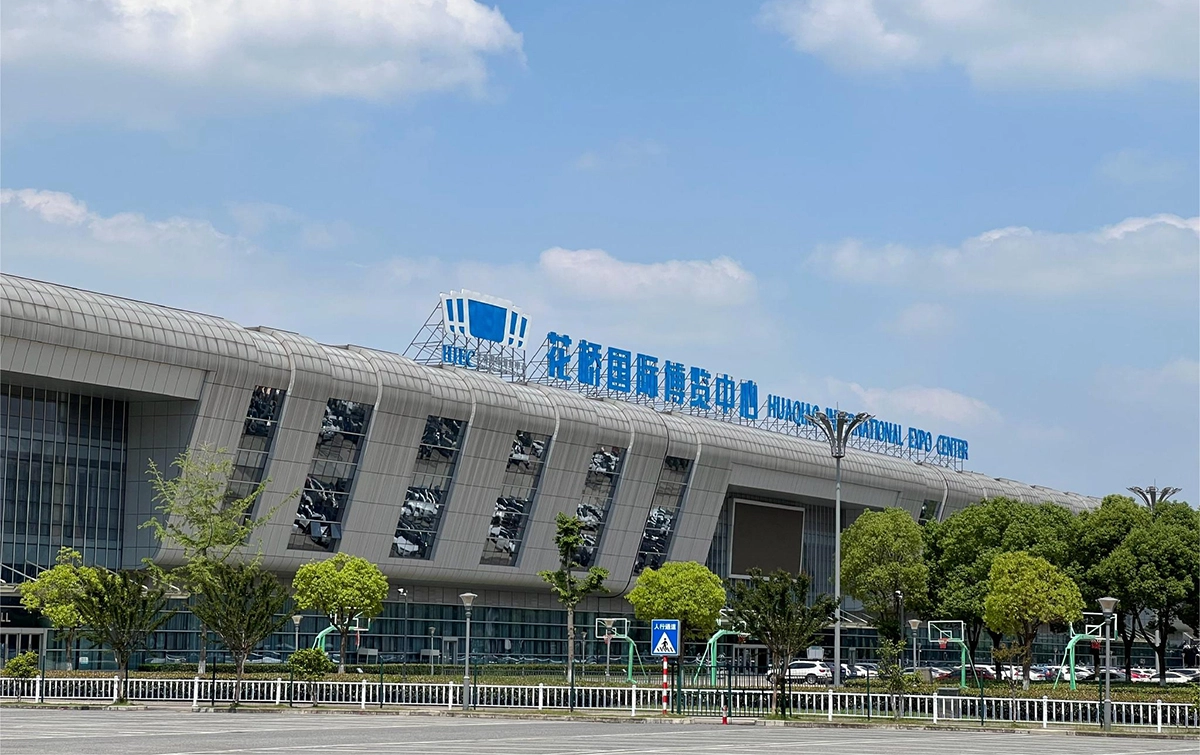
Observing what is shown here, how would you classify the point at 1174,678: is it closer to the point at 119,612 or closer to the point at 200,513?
the point at 200,513

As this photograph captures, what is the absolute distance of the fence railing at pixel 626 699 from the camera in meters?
48.2

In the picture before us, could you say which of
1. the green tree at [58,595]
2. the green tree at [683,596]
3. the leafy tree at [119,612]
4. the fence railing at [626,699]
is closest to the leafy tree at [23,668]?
the fence railing at [626,699]

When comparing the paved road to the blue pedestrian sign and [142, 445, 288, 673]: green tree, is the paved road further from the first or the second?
[142, 445, 288, 673]: green tree

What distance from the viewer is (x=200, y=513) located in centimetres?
6750

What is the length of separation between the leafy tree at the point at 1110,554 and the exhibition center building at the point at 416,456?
23766 mm

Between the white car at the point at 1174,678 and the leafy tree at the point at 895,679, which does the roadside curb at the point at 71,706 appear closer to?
the leafy tree at the point at 895,679

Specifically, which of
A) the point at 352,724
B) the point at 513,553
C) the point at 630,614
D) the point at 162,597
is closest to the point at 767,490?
the point at 630,614

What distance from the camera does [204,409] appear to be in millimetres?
71500

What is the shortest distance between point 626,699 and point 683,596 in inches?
1168

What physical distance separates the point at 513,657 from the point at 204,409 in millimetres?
27688

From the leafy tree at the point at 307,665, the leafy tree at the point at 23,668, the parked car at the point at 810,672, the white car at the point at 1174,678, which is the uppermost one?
the leafy tree at the point at 307,665

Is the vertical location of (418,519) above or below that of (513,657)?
above

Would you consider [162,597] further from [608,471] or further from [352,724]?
[608,471]

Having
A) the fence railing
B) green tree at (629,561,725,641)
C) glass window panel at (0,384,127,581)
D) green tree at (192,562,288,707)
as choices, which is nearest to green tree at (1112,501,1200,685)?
green tree at (629,561,725,641)
